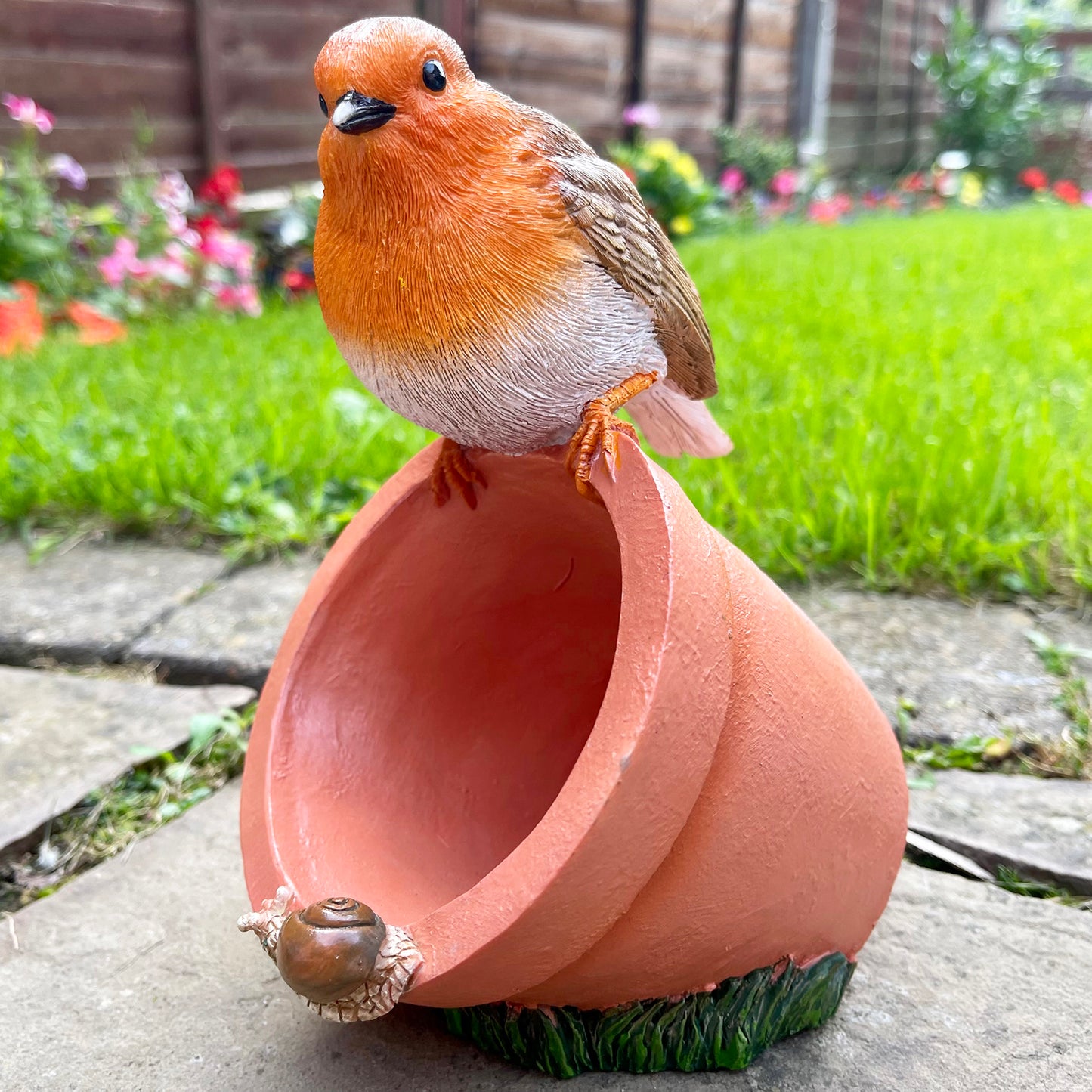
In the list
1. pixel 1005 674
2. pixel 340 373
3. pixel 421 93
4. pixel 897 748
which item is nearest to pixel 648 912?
pixel 897 748

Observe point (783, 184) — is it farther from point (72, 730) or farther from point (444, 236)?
point (444, 236)

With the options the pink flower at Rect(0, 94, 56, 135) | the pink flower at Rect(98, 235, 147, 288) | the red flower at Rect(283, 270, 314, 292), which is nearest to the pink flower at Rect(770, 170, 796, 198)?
the red flower at Rect(283, 270, 314, 292)

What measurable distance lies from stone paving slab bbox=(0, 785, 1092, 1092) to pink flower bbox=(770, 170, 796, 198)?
774cm

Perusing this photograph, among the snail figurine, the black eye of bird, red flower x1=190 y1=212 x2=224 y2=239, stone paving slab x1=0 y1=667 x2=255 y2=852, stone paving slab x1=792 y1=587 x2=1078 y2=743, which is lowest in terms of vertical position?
stone paving slab x1=0 y1=667 x2=255 y2=852

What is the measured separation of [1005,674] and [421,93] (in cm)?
144

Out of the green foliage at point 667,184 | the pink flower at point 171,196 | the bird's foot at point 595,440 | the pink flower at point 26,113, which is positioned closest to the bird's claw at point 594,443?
the bird's foot at point 595,440

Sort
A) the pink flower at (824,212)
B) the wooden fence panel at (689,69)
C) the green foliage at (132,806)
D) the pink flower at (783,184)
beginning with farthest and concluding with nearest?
the pink flower at (783,184)
the pink flower at (824,212)
the wooden fence panel at (689,69)
the green foliage at (132,806)

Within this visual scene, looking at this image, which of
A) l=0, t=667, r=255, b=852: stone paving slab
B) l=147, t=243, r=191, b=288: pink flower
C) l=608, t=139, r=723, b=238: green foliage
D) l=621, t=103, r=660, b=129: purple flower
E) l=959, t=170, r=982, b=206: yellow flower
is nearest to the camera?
l=0, t=667, r=255, b=852: stone paving slab

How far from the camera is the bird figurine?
0.99 m

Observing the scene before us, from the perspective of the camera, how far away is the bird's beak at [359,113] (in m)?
0.96

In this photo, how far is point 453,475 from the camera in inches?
48.1

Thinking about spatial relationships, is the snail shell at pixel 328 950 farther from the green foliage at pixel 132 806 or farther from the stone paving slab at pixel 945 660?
the stone paving slab at pixel 945 660

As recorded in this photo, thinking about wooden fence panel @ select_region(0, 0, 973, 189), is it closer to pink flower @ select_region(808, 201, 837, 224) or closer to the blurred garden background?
the blurred garden background

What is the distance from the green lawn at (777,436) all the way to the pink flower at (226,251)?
0.29 metres
